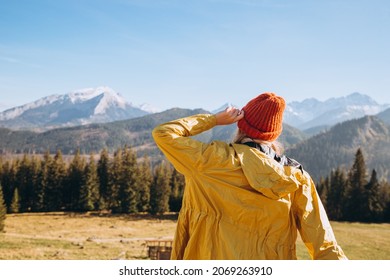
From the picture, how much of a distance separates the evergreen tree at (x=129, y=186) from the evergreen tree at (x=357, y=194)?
112 feet

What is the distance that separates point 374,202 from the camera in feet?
191

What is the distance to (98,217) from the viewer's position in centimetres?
5481

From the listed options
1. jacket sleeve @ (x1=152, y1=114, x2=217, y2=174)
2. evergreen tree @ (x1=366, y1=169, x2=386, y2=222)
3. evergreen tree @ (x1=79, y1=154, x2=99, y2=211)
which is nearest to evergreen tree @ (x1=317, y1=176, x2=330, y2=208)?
evergreen tree @ (x1=366, y1=169, x2=386, y2=222)

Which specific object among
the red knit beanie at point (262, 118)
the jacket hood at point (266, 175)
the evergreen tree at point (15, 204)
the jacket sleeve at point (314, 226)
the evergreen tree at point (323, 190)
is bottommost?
the evergreen tree at point (15, 204)

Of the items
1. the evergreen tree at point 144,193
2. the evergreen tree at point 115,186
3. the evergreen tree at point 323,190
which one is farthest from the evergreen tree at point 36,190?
the evergreen tree at point 323,190

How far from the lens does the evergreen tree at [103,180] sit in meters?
61.7

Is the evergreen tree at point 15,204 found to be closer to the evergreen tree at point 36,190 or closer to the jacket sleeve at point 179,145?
the evergreen tree at point 36,190

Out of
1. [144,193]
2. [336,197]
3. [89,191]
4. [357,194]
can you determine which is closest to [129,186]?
[144,193]

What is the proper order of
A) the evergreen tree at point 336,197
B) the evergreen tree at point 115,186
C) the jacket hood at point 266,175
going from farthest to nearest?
1. the evergreen tree at point 115,186
2. the evergreen tree at point 336,197
3. the jacket hood at point 266,175

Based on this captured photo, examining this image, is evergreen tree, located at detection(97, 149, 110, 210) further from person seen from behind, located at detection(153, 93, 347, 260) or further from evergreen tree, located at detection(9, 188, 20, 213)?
→ person seen from behind, located at detection(153, 93, 347, 260)

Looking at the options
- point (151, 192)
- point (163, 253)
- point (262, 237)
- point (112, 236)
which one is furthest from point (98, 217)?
point (262, 237)

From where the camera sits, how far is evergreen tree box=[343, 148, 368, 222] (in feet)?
192

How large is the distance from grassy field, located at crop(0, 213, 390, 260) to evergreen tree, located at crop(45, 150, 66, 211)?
21.8 ft

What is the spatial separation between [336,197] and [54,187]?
4759 centimetres
